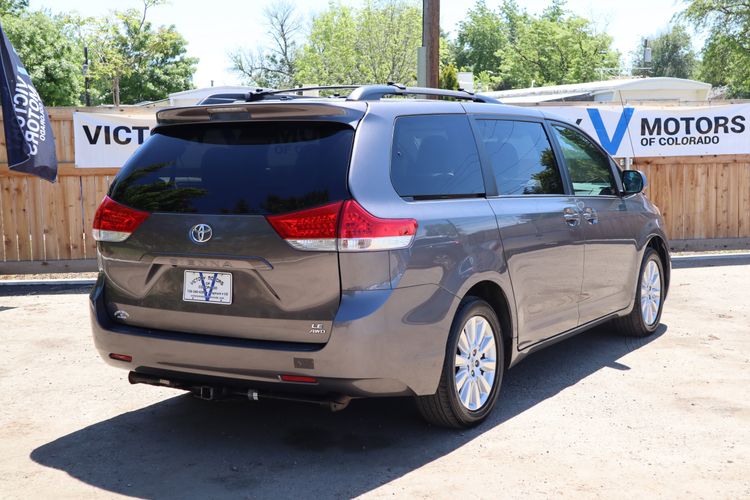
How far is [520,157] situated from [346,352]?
7.18ft

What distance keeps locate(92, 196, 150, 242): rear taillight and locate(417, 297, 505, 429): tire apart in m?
1.78

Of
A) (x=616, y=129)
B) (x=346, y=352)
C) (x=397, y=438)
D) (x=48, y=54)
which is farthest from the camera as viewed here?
(x=48, y=54)

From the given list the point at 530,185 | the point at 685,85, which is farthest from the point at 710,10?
the point at 530,185

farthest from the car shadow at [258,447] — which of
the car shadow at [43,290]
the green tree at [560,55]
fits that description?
the green tree at [560,55]

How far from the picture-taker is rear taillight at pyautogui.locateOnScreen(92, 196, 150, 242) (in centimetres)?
461

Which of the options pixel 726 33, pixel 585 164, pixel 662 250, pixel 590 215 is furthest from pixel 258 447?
pixel 726 33

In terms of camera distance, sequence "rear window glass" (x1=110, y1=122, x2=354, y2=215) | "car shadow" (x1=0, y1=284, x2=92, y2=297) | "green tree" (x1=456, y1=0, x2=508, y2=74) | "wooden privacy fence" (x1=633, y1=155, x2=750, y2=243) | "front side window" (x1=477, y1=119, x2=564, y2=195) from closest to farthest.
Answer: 1. "rear window glass" (x1=110, y1=122, x2=354, y2=215)
2. "front side window" (x1=477, y1=119, x2=564, y2=195)
3. "car shadow" (x1=0, y1=284, x2=92, y2=297)
4. "wooden privacy fence" (x1=633, y1=155, x2=750, y2=243)
5. "green tree" (x1=456, y1=0, x2=508, y2=74)

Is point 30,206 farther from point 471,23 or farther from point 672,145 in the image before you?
point 471,23

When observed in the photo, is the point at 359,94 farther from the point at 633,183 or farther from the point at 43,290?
the point at 43,290

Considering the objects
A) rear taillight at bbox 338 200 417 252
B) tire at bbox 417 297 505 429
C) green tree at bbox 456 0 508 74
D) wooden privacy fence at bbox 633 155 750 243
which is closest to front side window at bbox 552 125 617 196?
tire at bbox 417 297 505 429

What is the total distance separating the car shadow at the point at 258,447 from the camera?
13.7 feet

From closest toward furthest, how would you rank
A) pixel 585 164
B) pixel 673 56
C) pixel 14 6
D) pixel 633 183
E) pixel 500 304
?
pixel 500 304, pixel 585 164, pixel 633 183, pixel 14 6, pixel 673 56

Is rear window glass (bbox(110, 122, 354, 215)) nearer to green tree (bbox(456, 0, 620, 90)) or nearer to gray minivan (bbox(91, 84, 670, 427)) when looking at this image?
gray minivan (bbox(91, 84, 670, 427))

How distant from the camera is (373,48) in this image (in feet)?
167
